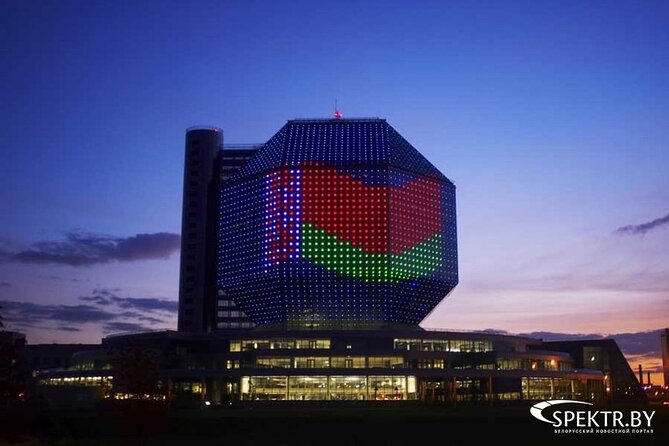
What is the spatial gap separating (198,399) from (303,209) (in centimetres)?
5760

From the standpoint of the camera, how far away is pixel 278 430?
6981 cm

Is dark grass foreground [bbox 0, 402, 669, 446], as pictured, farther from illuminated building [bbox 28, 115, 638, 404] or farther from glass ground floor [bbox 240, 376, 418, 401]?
illuminated building [bbox 28, 115, 638, 404]

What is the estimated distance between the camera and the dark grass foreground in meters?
57.7

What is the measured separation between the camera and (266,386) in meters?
140

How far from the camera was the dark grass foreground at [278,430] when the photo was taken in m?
57.7

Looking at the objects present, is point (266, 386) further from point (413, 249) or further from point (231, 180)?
point (231, 180)

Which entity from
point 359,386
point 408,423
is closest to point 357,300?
point 359,386

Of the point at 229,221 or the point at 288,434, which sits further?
the point at 229,221
